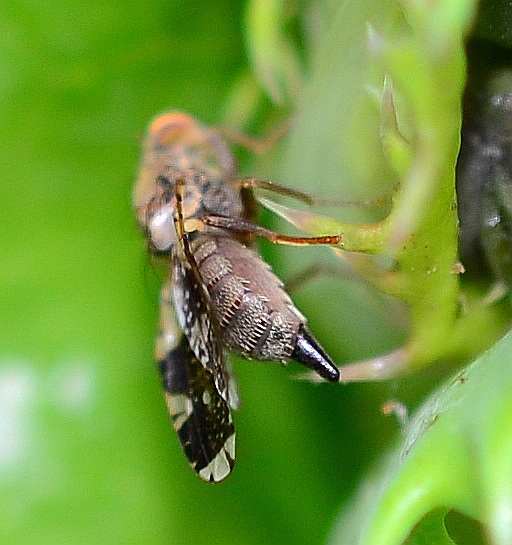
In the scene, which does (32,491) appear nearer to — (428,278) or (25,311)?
(25,311)

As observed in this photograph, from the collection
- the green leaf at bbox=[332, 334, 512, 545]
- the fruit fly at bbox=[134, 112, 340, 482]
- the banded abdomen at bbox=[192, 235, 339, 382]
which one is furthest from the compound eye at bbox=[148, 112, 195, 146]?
the green leaf at bbox=[332, 334, 512, 545]

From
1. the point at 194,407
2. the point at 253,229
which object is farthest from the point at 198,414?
the point at 253,229

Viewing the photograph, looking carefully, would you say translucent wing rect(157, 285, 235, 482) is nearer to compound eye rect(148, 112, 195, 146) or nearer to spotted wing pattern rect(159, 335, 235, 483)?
spotted wing pattern rect(159, 335, 235, 483)

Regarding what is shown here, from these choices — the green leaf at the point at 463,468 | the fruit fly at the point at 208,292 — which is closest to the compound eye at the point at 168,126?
the fruit fly at the point at 208,292

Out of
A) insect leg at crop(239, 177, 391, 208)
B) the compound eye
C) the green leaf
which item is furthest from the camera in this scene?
the compound eye

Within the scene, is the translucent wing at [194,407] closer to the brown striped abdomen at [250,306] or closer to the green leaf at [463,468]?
the brown striped abdomen at [250,306]

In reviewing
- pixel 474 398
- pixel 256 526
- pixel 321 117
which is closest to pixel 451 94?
pixel 474 398

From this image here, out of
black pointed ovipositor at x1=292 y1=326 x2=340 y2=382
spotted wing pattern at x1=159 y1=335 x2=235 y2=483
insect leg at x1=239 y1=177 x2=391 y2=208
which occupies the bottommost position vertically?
spotted wing pattern at x1=159 y1=335 x2=235 y2=483
